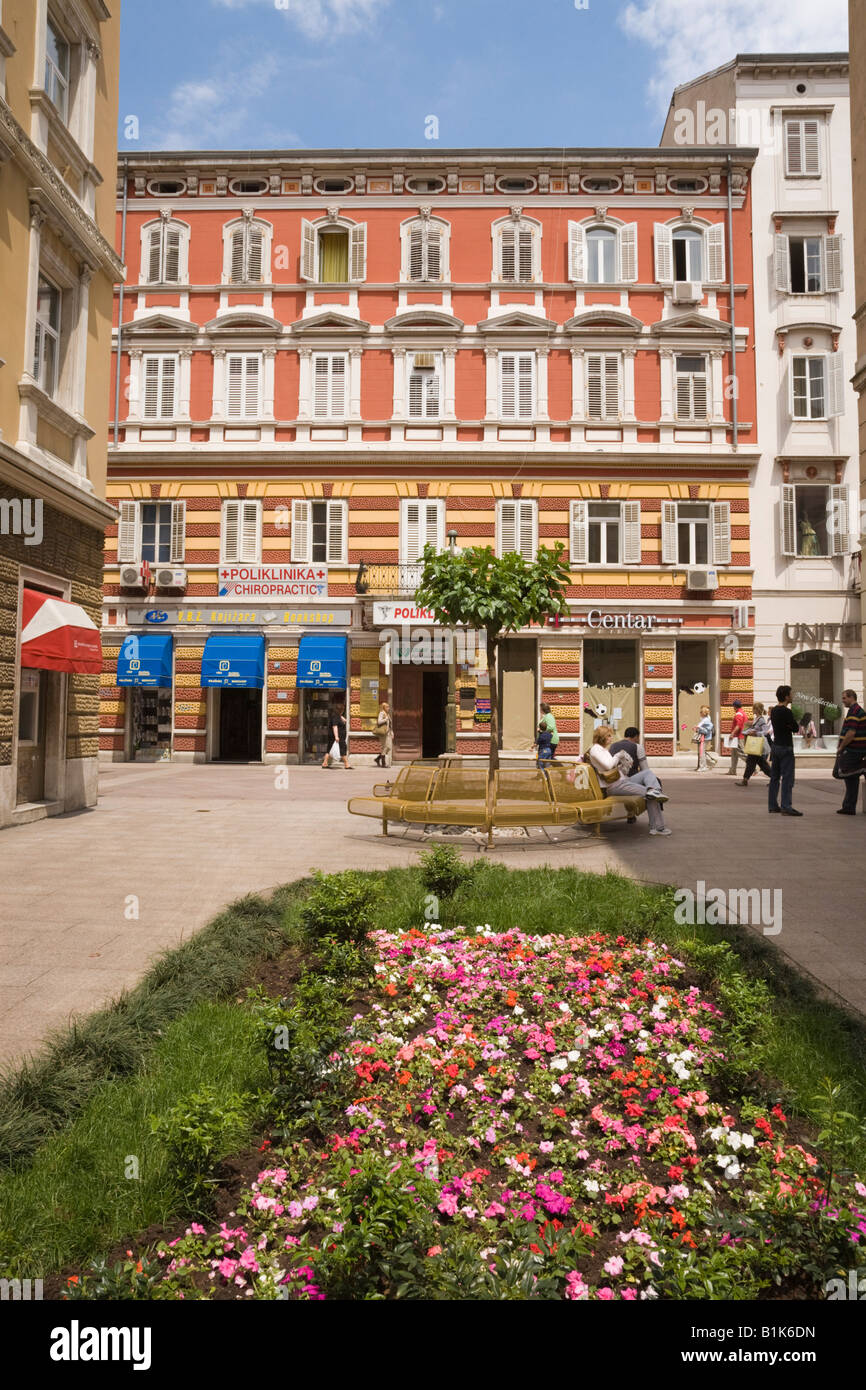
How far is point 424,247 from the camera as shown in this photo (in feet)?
83.1

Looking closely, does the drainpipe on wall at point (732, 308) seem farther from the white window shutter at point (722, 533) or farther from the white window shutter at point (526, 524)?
the white window shutter at point (526, 524)

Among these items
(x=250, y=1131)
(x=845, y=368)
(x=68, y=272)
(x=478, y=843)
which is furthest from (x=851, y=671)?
(x=250, y=1131)

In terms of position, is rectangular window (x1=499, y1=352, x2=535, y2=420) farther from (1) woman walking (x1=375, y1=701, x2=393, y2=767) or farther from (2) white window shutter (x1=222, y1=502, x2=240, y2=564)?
(1) woman walking (x1=375, y1=701, x2=393, y2=767)

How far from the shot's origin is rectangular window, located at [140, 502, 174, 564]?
25.5m

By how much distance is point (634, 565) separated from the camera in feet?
81.6

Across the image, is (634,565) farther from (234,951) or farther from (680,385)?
(234,951)

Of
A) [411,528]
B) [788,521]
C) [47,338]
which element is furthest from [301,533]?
[788,521]

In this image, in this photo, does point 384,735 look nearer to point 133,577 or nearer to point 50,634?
point 133,577

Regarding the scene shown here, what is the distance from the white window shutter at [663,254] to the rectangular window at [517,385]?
15.2ft

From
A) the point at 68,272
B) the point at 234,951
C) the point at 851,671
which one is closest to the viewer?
the point at 234,951

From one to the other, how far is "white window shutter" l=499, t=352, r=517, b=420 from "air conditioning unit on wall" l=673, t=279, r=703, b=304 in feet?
16.9

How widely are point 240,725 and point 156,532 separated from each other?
20.6ft

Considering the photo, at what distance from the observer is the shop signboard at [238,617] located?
971 inches
